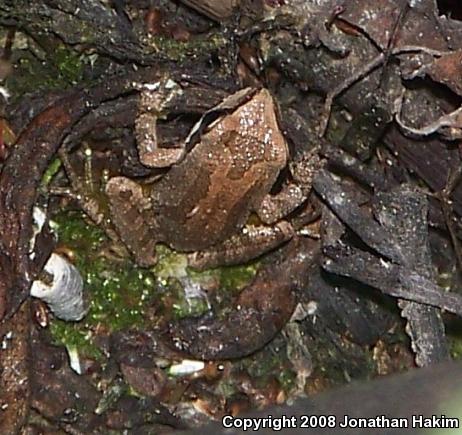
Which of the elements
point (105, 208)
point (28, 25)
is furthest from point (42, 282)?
point (28, 25)

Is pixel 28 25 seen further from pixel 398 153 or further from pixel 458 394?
pixel 458 394

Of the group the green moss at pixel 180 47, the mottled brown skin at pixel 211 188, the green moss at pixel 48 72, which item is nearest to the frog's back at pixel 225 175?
the mottled brown skin at pixel 211 188

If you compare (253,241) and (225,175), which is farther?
(253,241)

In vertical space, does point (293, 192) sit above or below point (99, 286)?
above

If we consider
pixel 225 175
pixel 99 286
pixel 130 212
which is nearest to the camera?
pixel 225 175

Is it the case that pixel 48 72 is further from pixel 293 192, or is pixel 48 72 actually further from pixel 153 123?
pixel 293 192

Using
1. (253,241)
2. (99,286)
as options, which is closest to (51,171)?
(99,286)

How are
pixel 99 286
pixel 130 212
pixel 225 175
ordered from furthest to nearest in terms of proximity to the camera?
pixel 99 286 → pixel 130 212 → pixel 225 175

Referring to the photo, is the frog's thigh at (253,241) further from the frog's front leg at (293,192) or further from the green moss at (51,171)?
the green moss at (51,171)

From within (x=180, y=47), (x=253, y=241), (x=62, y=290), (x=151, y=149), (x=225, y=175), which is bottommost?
(x=62, y=290)
